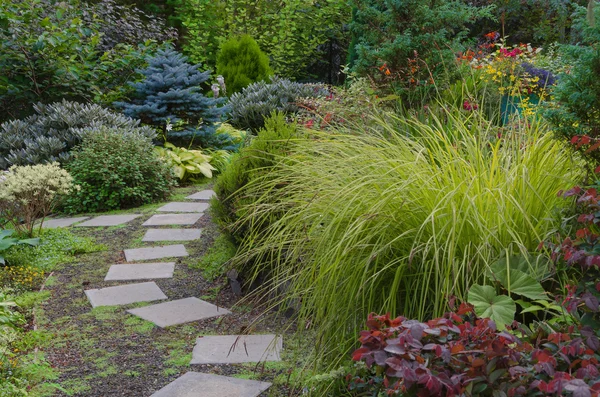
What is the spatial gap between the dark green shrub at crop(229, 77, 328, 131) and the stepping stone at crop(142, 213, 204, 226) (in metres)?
3.12

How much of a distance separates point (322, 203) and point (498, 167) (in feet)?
2.48

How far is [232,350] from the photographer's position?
9.95 ft

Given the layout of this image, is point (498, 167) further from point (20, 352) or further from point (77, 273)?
point (77, 273)

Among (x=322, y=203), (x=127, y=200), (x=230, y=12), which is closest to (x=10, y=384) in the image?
(x=322, y=203)

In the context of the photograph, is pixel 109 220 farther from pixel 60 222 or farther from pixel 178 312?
pixel 178 312

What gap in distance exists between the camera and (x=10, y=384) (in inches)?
99.5

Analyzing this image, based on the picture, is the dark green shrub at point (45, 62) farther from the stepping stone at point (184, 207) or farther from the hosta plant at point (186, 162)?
the stepping stone at point (184, 207)

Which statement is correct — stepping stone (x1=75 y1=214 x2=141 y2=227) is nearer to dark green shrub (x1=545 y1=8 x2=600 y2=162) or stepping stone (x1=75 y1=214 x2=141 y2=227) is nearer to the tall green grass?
the tall green grass

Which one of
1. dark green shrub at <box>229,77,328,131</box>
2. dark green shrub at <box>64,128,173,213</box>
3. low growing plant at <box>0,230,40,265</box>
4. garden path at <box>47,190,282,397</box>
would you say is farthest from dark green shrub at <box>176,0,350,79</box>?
low growing plant at <box>0,230,40,265</box>

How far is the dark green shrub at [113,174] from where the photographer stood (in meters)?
6.07

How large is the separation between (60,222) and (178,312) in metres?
2.58

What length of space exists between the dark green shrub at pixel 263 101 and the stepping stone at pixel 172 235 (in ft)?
11.7

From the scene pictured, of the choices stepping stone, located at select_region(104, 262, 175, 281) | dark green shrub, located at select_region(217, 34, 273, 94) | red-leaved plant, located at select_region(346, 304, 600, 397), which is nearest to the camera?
red-leaved plant, located at select_region(346, 304, 600, 397)

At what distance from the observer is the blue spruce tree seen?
25.5 ft
